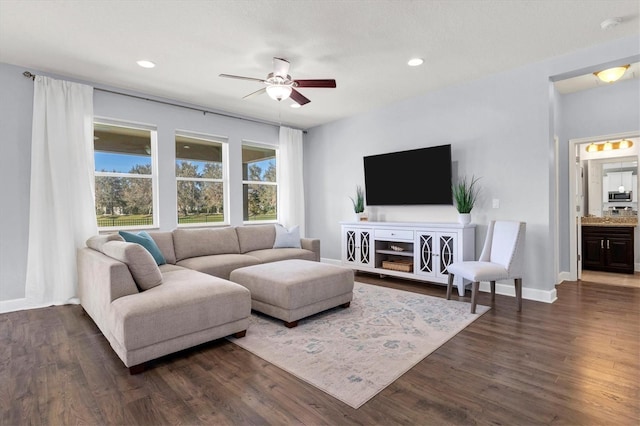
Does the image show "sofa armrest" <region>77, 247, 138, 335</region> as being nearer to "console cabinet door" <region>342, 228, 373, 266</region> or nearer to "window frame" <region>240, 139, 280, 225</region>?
"window frame" <region>240, 139, 280, 225</region>

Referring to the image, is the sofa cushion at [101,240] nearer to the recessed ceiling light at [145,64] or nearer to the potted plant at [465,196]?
the recessed ceiling light at [145,64]

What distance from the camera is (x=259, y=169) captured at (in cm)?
611

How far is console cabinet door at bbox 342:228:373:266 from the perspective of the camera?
17.0 feet

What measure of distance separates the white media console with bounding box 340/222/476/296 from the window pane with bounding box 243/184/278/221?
62.7 inches

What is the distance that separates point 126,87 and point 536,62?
5174mm

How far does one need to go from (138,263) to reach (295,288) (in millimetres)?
1329

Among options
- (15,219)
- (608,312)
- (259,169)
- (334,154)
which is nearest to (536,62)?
(608,312)

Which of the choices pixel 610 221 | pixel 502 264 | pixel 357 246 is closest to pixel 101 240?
pixel 357 246

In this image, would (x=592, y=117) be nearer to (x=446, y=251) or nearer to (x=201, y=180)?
(x=446, y=251)

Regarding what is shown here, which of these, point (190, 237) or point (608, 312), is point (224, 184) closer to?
point (190, 237)

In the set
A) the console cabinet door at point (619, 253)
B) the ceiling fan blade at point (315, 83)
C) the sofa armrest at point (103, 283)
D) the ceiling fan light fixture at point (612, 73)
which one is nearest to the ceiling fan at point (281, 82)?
the ceiling fan blade at point (315, 83)

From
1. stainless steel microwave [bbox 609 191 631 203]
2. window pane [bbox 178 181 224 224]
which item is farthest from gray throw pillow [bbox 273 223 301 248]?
stainless steel microwave [bbox 609 191 631 203]

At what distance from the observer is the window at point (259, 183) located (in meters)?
5.89

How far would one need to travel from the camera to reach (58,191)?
379 centimetres
